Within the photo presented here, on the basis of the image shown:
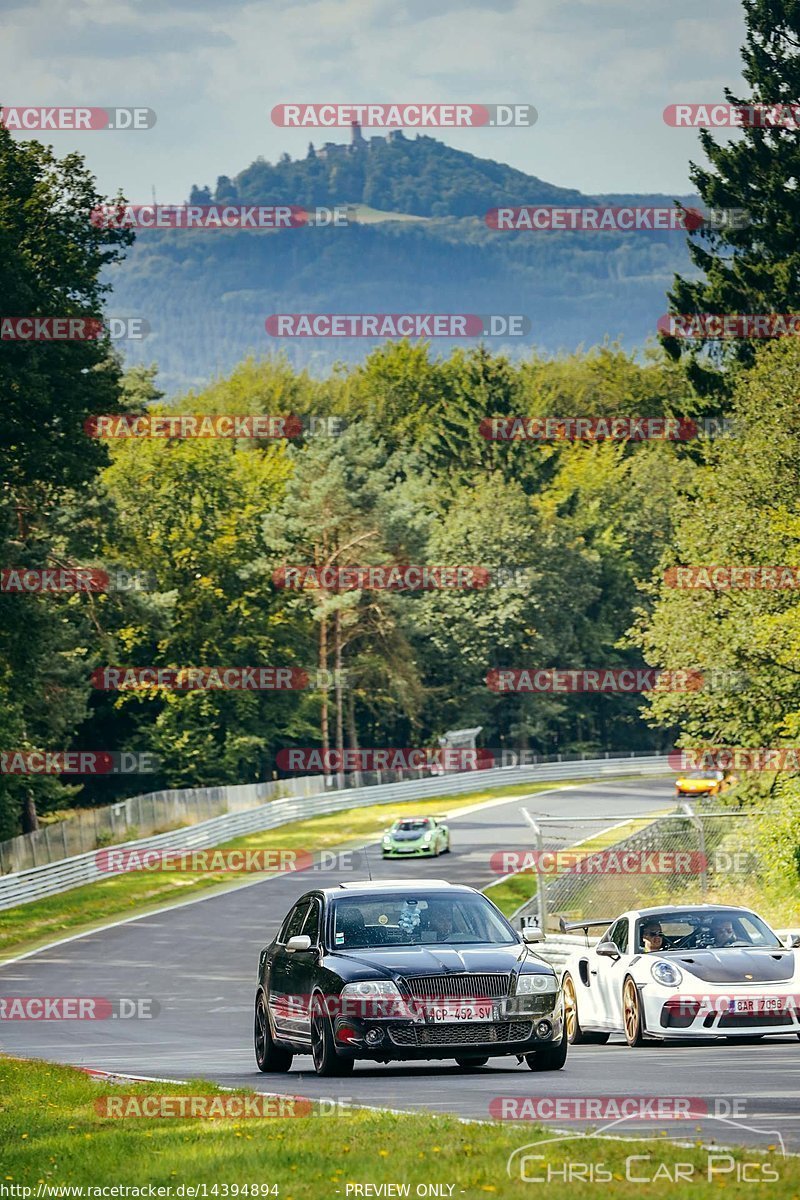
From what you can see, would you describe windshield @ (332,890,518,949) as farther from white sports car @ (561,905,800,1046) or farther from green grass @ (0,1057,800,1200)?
green grass @ (0,1057,800,1200)

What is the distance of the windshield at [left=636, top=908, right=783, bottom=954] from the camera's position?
17.8 metres

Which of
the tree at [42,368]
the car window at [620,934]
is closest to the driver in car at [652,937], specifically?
the car window at [620,934]

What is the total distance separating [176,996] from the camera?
31453 millimetres

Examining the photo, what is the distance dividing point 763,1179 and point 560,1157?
119 cm

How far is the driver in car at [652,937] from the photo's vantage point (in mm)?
17812

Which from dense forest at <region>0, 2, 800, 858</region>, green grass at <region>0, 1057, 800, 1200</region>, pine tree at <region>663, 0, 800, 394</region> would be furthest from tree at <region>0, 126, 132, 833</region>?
green grass at <region>0, 1057, 800, 1200</region>

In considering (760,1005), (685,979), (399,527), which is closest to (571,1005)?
(685,979)

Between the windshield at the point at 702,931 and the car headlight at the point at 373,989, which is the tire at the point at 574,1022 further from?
the car headlight at the point at 373,989

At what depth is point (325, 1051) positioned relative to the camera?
14539mm

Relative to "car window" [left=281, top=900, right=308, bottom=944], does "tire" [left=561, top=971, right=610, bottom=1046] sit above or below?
below

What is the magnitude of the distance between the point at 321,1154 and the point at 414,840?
45.3m

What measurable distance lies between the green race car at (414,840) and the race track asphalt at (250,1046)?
17.5 inches

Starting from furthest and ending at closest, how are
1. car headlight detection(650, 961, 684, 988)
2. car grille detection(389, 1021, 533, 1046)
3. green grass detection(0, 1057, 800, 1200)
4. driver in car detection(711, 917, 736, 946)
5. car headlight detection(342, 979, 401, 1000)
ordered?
driver in car detection(711, 917, 736, 946)
car headlight detection(650, 961, 684, 988)
car headlight detection(342, 979, 401, 1000)
car grille detection(389, 1021, 533, 1046)
green grass detection(0, 1057, 800, 1200)

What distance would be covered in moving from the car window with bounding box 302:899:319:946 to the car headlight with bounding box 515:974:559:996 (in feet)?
6.70
